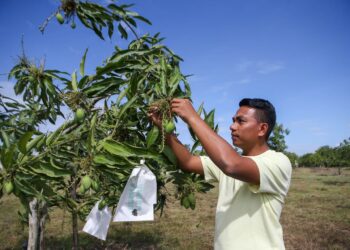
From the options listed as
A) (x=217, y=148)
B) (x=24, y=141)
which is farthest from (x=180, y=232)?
(x=24, y=141)

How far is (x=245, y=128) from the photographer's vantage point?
2.02m

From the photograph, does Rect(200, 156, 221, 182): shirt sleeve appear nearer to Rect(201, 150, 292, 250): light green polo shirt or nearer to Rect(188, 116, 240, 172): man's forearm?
Rect(201, 150, 292, 250): light green polo shirt

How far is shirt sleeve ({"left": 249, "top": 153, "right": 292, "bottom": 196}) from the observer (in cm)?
181

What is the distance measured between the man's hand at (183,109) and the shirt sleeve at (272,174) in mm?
439

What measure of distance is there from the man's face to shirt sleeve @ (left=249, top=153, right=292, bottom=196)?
17 centimetres

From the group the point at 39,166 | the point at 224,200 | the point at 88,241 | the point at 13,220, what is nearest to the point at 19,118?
the point at 39,166

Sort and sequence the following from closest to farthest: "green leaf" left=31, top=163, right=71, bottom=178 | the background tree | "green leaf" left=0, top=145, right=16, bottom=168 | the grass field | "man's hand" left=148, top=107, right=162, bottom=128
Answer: "green leaf" left=0, top=145, right=16, bottom=168 < "green leaf" left=31, top=163, right=71, bottom=178 < "man's hand" left=148, top=107, right=162, bottom=128 < the grass field < the background tree

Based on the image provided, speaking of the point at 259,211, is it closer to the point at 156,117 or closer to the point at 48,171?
the point at 156,117

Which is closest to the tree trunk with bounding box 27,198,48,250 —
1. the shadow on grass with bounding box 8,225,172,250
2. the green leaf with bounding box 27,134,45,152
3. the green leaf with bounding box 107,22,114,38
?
the green leaf with bounding box 27,134,45,152

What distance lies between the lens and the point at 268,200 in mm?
1915

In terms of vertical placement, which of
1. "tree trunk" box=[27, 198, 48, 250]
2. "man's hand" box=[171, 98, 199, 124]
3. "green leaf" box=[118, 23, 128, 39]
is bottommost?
"tree trunk" box=[27, 198, 48, 250]

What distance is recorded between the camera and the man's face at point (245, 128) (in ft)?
6.63

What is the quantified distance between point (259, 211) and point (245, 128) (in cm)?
48

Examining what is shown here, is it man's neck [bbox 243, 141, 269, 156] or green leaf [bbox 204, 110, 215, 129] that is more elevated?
green leaf [bbox 204, 110, 215, 129]
